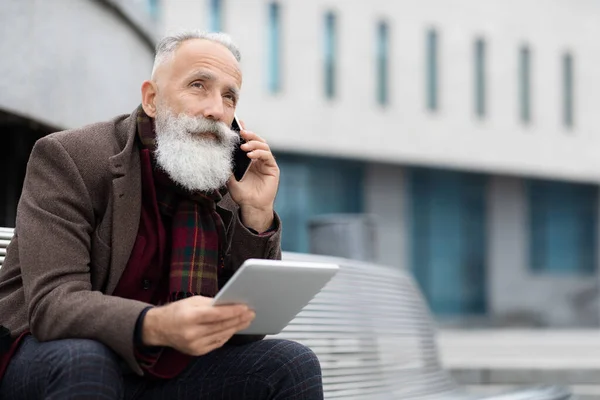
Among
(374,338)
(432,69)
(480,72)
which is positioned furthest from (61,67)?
(480,72)

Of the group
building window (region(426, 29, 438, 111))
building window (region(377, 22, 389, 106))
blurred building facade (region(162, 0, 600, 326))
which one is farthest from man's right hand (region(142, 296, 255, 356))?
building window (region(426, 29, 438, 111))

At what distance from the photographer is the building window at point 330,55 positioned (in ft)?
79.2

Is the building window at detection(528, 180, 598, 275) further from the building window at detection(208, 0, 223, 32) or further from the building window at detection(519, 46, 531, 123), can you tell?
the building window at detection(208, 0, 223, 32)

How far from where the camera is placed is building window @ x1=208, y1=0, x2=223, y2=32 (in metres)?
22.6

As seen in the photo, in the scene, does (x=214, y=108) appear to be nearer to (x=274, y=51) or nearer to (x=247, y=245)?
(x=247, y=245)

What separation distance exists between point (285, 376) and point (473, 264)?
2643 centimetres

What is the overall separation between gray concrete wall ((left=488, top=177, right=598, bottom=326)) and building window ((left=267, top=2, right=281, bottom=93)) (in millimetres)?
8584

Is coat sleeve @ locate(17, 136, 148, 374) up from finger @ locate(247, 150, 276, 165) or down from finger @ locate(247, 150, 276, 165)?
down

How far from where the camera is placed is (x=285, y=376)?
2.78 metres

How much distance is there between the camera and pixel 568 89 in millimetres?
29500

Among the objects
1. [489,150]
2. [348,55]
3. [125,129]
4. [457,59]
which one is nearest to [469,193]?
[489,150]

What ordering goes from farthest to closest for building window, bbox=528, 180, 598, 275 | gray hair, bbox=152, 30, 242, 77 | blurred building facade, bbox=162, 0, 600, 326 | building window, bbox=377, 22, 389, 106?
building window, bbox=528, 180, 598, 275, building window, bbox=377, 22, 389, 106, blurred building facade, bbox=162, 0, 600, 326, gray hair, bbox=152, 30, 242, 77

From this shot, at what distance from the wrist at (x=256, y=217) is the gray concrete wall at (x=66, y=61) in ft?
9.01

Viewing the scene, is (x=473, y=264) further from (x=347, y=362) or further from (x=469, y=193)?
(x=347, y=362)
